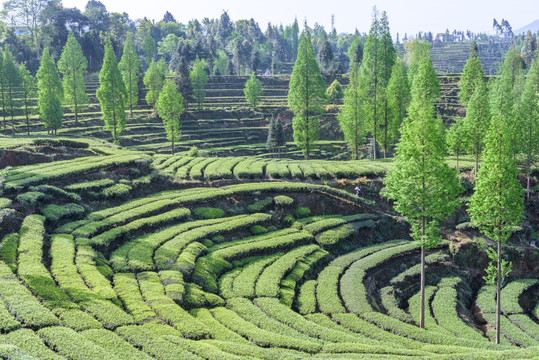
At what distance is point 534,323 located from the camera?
81.2 ft

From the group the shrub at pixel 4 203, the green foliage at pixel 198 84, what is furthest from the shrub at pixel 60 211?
the green foliage at pixel 198 84

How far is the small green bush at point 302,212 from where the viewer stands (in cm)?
3384

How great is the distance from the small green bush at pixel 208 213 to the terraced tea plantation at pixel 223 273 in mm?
119

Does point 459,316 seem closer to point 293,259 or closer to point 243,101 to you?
point 293,259

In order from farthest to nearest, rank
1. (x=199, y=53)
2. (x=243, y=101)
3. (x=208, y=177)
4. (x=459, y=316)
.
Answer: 1. (x=199, y=53)
2. (x=243, y=101)
3. (x=208, y=177)
4. (x=459, y=316)

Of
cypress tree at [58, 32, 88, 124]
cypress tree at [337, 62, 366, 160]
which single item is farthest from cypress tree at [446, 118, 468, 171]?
cypress tree at [58, 32, 88, 124]

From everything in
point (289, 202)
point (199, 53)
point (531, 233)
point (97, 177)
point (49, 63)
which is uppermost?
point (199, 53)

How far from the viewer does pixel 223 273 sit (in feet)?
81.3

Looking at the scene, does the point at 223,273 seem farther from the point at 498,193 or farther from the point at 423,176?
the point at 498,193

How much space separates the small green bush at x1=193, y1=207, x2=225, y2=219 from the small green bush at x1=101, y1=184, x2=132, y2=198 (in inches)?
224

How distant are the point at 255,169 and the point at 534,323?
23519 mm

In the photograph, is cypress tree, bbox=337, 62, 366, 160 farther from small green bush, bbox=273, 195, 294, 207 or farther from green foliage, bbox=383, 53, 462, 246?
green foliage, bbox=383, 53, 462, 246

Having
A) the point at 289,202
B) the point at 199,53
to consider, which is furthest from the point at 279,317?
the point at 199,53

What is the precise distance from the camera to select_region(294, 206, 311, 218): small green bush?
111ft
